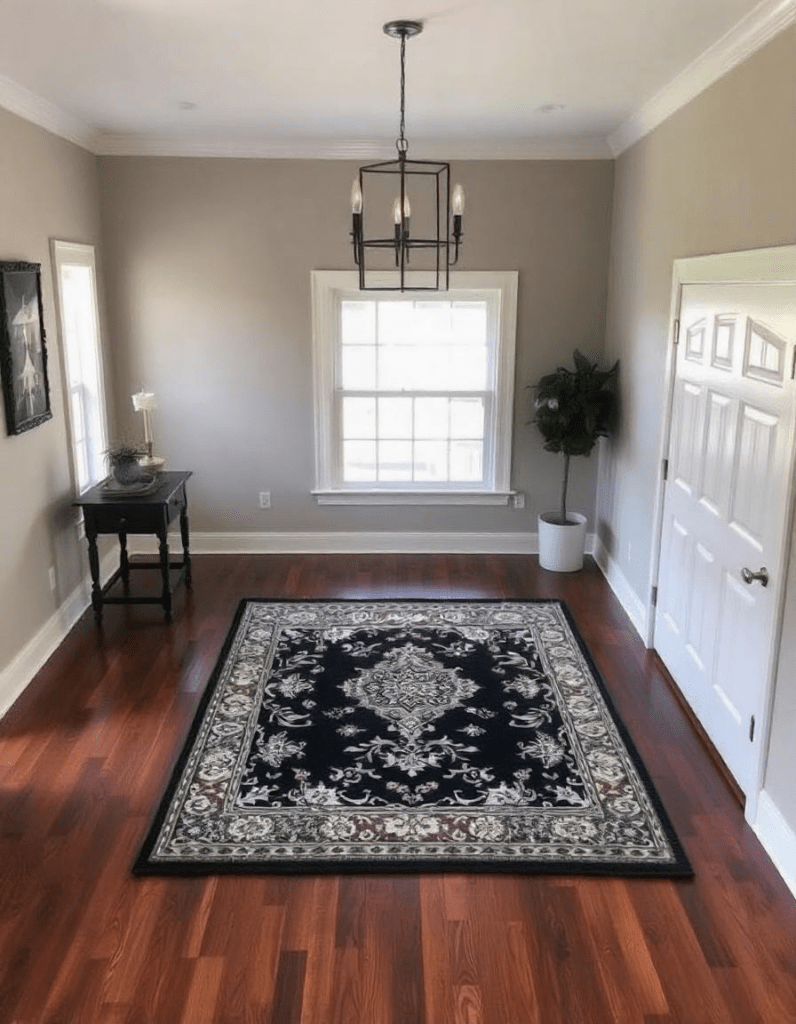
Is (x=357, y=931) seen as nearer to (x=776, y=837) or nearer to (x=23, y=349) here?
(x=776, y=837)

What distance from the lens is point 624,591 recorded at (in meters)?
5.02

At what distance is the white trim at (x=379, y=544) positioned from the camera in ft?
19.5

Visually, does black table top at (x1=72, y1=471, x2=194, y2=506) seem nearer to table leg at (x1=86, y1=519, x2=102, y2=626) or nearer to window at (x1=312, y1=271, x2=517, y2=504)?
table leg at (x1=86, y1=519, x2=102, y2=626)

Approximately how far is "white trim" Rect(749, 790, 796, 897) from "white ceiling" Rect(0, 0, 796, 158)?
2625mm

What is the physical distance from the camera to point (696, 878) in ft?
8.96

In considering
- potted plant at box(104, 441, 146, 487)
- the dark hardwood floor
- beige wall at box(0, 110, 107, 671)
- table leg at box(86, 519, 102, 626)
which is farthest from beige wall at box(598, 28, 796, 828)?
beige wall at box(0, 110, 107, 671)

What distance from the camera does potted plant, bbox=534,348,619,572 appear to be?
17.1ft

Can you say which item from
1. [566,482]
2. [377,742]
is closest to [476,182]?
[566,482]

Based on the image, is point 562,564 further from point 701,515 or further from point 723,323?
point 723,323

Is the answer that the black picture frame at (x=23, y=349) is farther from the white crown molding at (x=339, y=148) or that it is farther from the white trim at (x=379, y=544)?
the white trim at (x=379, y=544)

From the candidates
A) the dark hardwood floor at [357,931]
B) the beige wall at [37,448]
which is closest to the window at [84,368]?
the beige wall at [37,448]

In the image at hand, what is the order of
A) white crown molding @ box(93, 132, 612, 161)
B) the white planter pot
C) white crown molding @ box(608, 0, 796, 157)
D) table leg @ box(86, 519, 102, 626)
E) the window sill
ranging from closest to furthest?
1. white crown molding @ box(608, 0, 796, 157)
2. table leg @ box(86, 519, 102, 626)
3. white crown molding @ box(93, 132, 612, 161)
4. the white planter pot
5. the window sill

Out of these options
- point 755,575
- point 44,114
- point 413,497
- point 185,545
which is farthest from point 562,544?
point 44,114

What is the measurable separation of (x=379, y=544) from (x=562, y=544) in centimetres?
130
